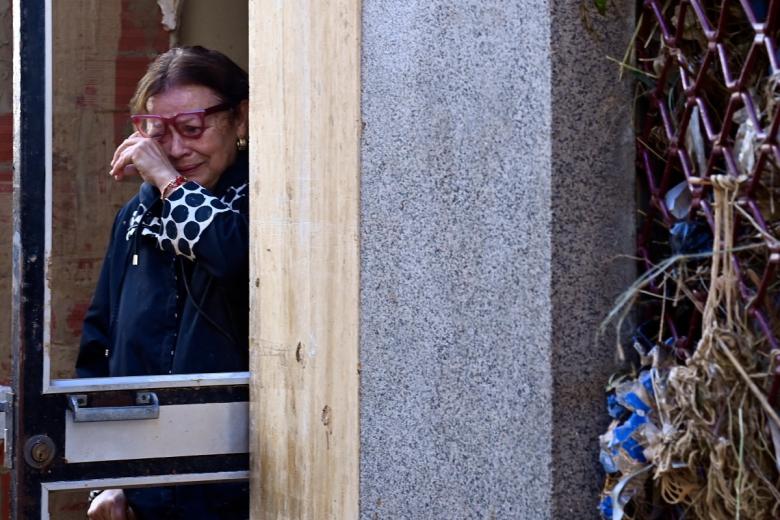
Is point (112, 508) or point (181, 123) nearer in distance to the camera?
point (112, 508)

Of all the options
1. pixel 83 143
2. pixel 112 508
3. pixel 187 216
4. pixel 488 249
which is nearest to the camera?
pixel 488 249

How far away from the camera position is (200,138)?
3.56 meters

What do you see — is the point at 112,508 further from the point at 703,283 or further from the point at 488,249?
the point at 703,283

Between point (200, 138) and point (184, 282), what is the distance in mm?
454

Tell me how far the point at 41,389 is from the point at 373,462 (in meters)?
0.81

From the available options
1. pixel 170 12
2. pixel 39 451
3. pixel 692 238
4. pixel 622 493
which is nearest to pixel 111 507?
pixel 39 451

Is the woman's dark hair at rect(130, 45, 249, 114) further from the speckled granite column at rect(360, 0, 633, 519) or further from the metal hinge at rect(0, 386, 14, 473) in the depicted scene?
the metal hinge at rect(0, 386, 14, 473)

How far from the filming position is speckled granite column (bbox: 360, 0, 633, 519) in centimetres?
209

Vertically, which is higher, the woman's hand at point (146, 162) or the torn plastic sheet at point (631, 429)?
the woman's hand at point (146, 162)

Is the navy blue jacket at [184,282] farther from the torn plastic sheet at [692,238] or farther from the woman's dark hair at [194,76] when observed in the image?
the torn plastic sheet at [692,238]

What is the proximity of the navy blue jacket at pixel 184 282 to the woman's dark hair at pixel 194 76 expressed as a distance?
0.65 ft

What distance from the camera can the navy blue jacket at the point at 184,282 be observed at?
10.7 ft

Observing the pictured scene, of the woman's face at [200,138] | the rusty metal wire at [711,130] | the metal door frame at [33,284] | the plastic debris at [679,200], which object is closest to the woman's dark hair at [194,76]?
the woman's face at [200,138]

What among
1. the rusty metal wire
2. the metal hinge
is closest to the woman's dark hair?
the metal hinge
